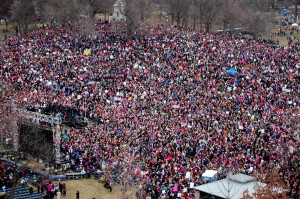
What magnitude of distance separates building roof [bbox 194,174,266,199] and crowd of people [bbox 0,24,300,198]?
240 centimetres

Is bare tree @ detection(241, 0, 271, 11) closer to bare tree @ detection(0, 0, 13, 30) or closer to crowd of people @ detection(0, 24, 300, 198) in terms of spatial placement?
crowd of people @ detection(0, 24, 300, 198)

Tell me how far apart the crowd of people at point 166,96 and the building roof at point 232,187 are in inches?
94.6

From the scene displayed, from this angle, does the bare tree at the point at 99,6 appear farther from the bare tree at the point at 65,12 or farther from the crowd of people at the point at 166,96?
the crowd of people at the point at 166,96

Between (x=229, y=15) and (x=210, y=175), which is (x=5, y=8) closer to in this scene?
(x=229, y=15)

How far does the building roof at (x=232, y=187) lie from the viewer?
3734 cm

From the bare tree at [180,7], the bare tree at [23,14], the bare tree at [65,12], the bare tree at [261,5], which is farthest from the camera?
the bare tree at [261,5]

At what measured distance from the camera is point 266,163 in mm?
44031

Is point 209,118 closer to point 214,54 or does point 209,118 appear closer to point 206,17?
point 214,54

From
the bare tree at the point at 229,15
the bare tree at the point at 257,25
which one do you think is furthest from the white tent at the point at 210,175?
the bare tree at the point at 229,15

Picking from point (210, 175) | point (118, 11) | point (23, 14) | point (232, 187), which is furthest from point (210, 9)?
point (232, 187)

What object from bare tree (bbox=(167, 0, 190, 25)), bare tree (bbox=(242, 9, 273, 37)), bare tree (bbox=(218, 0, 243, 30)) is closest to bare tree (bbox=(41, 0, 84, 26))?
bare tree (bbox=(167, 0, 190, 25))

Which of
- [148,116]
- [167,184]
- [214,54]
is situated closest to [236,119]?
[148,116]

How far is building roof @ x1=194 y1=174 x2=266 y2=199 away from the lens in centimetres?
3734

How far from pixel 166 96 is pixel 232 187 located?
21.0 m
